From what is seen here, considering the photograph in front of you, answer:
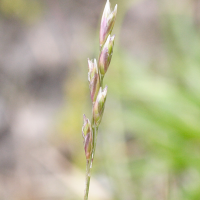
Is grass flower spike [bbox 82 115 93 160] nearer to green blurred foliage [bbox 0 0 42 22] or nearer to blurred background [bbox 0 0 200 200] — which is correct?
blurred background [bbox 0 0 200 200]

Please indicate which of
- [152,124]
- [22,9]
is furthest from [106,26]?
[22,9]

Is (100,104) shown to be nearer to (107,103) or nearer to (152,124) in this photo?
(152,124)

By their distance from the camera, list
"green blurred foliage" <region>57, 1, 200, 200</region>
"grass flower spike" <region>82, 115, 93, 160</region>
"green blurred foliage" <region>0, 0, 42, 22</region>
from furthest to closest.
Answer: "green blurred foliage" <region>0, 0, 42, 22</region> → "green blurred foliage" <region>57, 1, 200, 200</region> → "grass flower spike" <region>82, 115, 93, 160</region>

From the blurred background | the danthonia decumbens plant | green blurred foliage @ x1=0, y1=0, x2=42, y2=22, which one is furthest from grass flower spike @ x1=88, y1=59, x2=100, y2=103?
green blurred foliage @ x1=0, y1=0, x2=42, y2=22

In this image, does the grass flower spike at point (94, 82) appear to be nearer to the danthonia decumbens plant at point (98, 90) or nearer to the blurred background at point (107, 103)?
the danthonia decumbens plant at point (98, 90)

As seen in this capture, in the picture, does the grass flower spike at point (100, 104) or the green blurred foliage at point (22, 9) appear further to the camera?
the green blurred foliage at point (22, 9)

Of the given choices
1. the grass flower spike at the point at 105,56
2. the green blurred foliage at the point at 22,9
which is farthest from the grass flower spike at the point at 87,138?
the green blurred foliage at the point at 22,9

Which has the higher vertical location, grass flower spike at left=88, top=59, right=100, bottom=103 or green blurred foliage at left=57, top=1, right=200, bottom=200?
green blurred foliage at left=57, top=1, right=200, bottom=200

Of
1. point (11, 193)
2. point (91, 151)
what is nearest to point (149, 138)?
point (11, 193)
